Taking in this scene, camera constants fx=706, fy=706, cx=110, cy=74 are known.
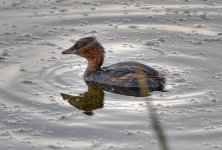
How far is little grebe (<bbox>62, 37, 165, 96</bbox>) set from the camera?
32.7 feet

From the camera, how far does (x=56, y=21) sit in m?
12.8

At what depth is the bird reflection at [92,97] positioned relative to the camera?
9680mm

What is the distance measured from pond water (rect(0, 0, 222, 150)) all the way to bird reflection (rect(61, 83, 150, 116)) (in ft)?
0.19

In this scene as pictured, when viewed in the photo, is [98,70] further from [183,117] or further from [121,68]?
[183,117]

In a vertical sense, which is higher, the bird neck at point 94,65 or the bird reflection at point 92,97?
the bird neck at point 94,65

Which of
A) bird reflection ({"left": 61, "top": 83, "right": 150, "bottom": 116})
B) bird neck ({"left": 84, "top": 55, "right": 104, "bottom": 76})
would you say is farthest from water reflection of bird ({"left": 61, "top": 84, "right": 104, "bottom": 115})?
bird neck ({"left": 84, "top": 55, "right": 104, "bottom": 76})

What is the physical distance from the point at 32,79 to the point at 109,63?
1462 millimetres

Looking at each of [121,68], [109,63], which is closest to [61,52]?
[109,63]

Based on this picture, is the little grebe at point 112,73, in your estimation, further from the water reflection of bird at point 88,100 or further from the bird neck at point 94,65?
the water reflection of bird at point 88,100

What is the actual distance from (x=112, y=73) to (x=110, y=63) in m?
1.01

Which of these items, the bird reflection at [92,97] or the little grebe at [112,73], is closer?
the bird reflection at [92,97]

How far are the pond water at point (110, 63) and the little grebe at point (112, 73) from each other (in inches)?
8.1

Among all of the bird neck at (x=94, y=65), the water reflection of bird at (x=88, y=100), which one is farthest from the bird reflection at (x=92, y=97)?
the bird neck at (x=94, y=65)

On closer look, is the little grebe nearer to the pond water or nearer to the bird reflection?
the bird reflection
